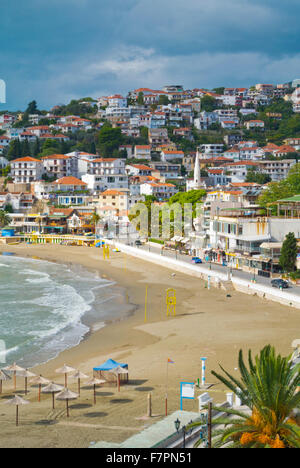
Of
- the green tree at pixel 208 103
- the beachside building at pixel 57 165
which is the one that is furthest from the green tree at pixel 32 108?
the beachside building at pixel 57 165

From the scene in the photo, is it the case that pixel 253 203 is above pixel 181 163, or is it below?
below

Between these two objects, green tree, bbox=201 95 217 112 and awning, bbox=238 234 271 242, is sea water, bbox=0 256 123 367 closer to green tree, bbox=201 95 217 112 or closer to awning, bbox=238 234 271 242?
awning, bbox=238 234 271 242

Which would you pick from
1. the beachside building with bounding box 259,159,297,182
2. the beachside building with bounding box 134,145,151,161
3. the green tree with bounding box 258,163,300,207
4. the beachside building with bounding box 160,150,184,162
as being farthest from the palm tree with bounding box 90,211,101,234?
the beachside building with bounding box 259,159,297,182

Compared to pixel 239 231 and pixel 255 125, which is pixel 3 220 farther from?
pixel 255 125

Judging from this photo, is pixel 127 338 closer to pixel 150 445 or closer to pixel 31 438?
pixel 31 438

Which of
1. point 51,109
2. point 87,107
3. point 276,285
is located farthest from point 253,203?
point 51,109

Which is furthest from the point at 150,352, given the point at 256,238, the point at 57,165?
the point at 57,165
